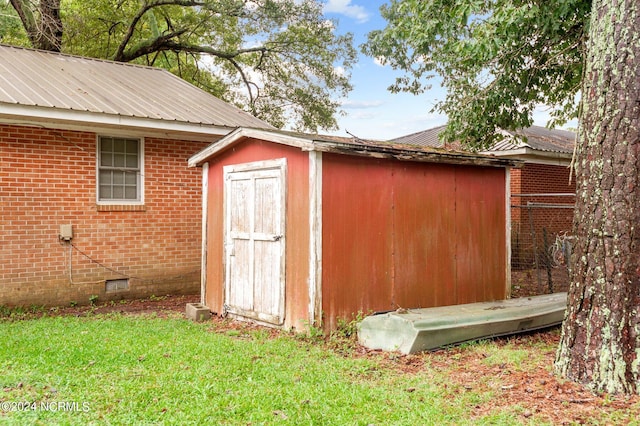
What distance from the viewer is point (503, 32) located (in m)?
7.91

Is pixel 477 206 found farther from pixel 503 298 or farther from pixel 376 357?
pixel 376 357

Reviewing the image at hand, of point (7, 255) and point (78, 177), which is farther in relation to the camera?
point (78, 177)

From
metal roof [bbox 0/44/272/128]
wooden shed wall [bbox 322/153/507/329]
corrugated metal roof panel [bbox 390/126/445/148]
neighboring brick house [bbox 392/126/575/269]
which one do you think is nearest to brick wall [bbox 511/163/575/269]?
neighboring brick house [bbox 392/126/575/269]

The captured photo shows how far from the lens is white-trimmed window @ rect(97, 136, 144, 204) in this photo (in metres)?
9.65

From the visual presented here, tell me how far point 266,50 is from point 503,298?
47.2 ft

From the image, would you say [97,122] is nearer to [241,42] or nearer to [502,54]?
[502,54]

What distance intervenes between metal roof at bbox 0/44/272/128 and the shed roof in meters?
1.79

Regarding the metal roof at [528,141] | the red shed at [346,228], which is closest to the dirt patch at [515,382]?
the red shed at [346,228]

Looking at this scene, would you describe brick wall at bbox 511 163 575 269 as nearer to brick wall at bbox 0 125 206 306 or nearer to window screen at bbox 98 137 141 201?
brick wall at bbox 0 125 206 306

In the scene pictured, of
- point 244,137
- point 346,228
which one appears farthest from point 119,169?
point 346,228

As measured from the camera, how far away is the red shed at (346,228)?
6.77 metres

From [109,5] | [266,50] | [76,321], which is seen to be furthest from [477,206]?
[109,5]

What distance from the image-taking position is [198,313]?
822cm

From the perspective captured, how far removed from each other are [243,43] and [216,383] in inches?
687
